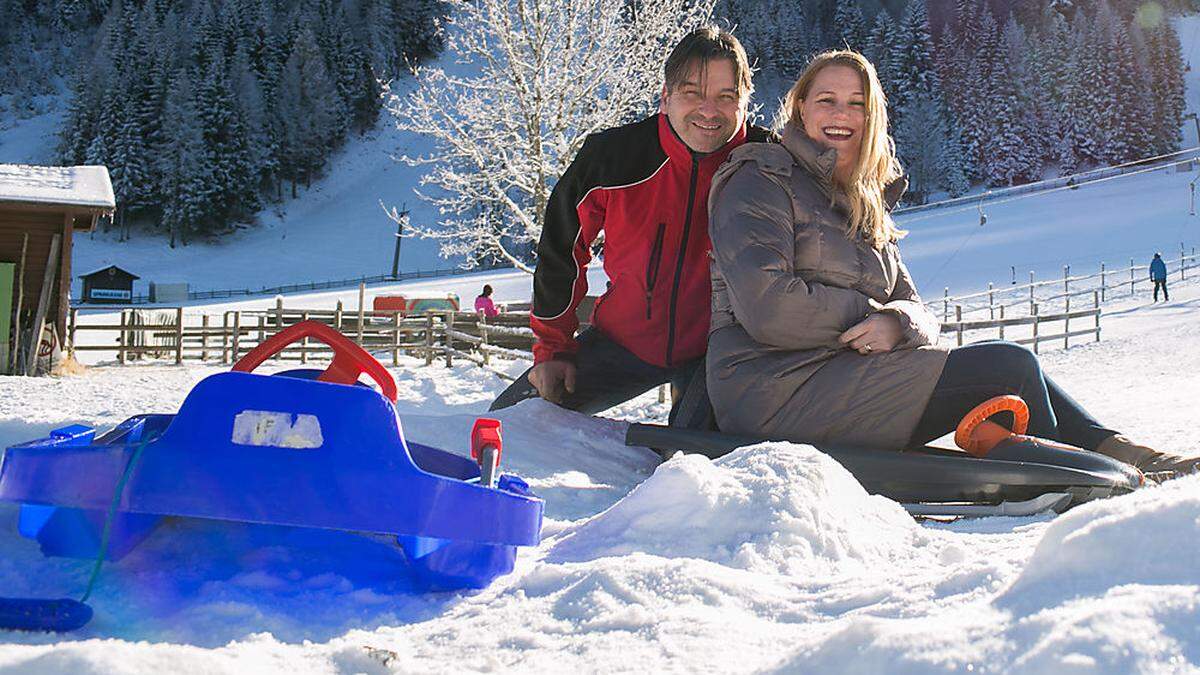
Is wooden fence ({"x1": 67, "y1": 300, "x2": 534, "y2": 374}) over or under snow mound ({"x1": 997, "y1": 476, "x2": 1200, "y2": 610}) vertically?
under

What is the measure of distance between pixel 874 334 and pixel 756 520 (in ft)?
4.02

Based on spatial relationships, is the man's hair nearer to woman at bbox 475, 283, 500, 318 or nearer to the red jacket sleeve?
the red jacket sleeve

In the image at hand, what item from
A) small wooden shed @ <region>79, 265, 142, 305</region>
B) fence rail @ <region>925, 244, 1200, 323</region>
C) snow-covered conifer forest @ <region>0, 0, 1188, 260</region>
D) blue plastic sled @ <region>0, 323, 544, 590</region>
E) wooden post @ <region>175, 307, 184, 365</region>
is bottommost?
small wooden shed @ <region>79, 265, 142, 305</region>

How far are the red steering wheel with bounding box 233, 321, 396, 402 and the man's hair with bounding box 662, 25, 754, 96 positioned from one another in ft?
6.07

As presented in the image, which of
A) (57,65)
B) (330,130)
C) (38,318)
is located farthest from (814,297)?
(57,65)

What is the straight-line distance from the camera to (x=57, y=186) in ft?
42.6

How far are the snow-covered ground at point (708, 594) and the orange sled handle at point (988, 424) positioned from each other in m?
0.44

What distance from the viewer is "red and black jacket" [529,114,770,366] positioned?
12.5 feet

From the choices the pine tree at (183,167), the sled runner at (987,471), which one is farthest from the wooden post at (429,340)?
the pine tree at (183,167)

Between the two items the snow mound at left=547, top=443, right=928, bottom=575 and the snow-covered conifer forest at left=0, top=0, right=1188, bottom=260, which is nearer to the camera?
the snow mound at left=547, top=443, right=928, bottom=575

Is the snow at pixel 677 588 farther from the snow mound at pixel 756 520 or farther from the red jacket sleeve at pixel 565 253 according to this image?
the red jacket sleeve at pixel 565 253

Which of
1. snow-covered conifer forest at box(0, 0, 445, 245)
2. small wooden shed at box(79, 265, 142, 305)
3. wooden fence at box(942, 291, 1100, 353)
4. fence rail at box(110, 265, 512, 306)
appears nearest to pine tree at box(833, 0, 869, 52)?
snow-covered conifer forest at box(0, 0, 445, 245)

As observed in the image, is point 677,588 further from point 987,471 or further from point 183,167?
point 183,167

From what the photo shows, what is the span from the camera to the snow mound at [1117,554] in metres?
1.12
